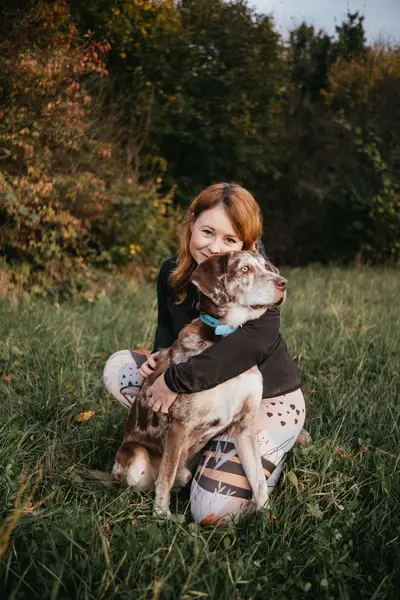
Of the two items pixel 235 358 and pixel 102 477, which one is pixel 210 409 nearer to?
pixel 235 358

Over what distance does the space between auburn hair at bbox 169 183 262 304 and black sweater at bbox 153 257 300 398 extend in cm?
11

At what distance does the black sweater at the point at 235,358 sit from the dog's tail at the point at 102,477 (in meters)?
0.64

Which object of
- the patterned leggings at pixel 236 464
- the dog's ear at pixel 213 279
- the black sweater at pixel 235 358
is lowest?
the patterned leggings at pixel 236 464

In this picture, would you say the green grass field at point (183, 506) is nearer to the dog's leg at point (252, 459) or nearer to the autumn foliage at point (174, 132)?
the dog's leg at point (252, 459)

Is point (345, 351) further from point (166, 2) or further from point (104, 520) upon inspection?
point (166, 2)

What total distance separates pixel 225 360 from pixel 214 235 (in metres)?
0.84

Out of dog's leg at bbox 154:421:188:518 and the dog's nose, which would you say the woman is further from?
the dog's nose

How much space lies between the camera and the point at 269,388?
9.53 ft

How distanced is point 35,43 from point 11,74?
35.8 inches

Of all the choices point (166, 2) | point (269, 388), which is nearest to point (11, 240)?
point (269, 388)

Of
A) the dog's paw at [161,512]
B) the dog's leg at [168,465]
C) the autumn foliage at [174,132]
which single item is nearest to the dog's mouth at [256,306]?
the dog's leg at [168,465]

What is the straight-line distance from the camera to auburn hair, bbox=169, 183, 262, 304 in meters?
3.00

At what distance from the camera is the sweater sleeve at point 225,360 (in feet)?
8.11

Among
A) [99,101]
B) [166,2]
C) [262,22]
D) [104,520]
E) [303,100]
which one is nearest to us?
[104,520]
